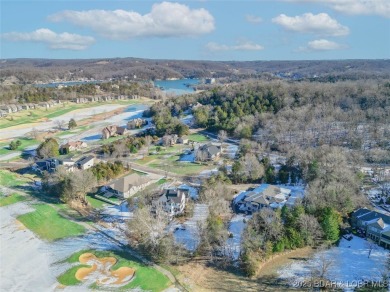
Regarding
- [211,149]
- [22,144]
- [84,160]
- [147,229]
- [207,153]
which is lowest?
[22,144]

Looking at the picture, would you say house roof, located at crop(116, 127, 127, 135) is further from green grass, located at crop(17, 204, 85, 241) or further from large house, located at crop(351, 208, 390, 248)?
large house, located at crop(351, 208, 390, 248)

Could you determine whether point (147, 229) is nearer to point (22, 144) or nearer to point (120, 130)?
point (120, 130)

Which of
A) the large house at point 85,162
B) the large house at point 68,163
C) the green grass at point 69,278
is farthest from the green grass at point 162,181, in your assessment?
the green grass at point 69,278

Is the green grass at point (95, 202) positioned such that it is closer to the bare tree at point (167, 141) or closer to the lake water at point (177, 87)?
the bare tree at point (167, 141)

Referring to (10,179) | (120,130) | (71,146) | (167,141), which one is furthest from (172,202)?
(120,130)

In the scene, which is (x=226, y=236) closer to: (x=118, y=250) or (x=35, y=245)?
(x=118, y=250)

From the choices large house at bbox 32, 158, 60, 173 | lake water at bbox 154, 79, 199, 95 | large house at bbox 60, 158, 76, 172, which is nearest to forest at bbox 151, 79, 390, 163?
large house at bbox 60, 158, 76, 172
